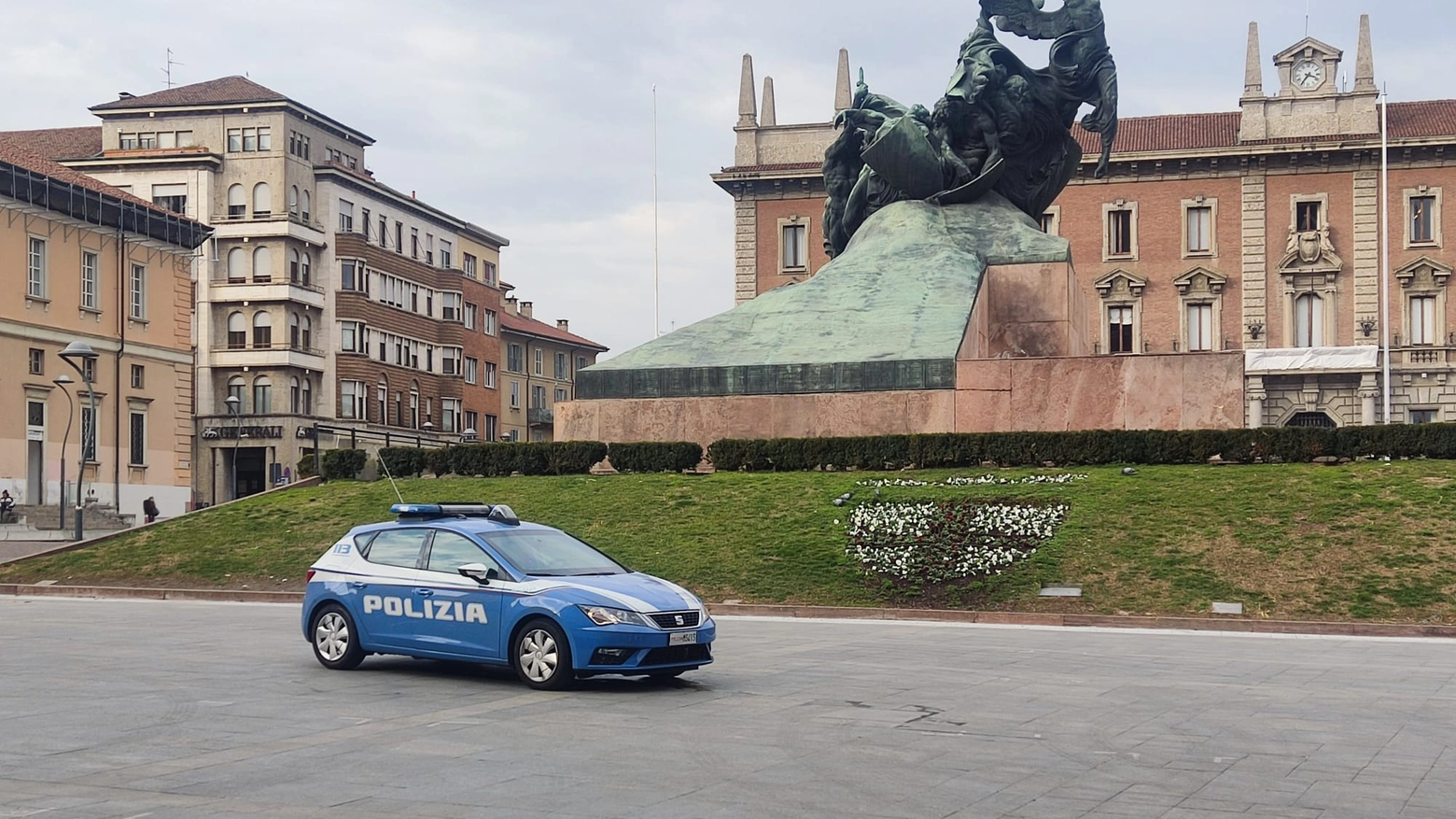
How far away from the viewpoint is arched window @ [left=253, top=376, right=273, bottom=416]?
6731cm

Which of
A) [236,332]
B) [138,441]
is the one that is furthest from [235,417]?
[138,441]

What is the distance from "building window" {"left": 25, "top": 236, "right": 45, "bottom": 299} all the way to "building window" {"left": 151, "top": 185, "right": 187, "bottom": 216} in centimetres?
1974

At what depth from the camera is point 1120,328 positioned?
68500 mm

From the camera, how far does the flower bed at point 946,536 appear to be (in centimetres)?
2016

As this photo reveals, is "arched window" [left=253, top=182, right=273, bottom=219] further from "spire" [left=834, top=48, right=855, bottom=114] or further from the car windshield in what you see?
the car windshield

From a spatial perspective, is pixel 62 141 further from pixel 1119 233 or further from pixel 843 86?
pixel 1119 233

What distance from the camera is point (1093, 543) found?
67.2 feet

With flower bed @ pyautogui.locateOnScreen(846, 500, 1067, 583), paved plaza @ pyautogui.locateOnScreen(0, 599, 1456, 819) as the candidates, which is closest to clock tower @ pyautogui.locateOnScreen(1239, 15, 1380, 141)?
flower bed @ pyautogui.locateOnScreen(846, 500, 1067, 583)

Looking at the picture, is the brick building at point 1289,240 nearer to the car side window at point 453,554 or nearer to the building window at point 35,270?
the building window at point 35,270

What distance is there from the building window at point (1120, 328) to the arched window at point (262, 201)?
36446 mm

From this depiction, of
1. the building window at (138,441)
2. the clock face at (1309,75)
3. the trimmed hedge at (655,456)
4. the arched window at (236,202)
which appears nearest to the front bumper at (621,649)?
the trimmed hedge at (655,456)

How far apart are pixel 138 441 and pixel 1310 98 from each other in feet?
158

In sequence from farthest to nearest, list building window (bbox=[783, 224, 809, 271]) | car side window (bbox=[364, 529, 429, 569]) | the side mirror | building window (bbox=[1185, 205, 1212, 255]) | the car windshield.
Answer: building window (bbox=[783, 224, 809, 271]) < building window (bbox=[1185, 205, 1212, 255]) < car side window (bbox=[364, 529, 429, 569]) < the car windshield < the side mirror

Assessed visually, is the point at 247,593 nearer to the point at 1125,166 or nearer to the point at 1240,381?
the point at 1240,381
